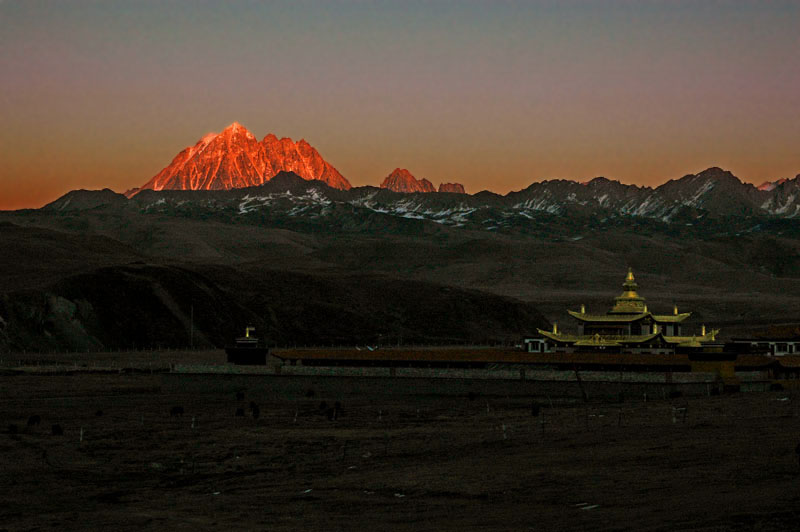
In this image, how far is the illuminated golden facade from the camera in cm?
9450

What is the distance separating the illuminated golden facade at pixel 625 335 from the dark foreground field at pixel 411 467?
2303 cm

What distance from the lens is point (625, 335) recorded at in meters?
97.1

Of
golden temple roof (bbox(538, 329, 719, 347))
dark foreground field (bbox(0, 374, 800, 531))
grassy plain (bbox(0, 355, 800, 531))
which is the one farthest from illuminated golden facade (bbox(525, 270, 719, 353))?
dark foreground field (bbox(0, 374, 800, 531))

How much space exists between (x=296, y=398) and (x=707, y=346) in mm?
30806

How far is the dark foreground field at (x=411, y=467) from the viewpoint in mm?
32531

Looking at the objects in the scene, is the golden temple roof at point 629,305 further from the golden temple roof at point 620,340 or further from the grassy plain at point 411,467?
the grassy plain at point 411,467

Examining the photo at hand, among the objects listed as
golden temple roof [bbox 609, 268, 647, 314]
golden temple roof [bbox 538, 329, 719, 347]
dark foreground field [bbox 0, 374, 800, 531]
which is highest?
golden temple roof [bbox 609, 268, 647, 314]

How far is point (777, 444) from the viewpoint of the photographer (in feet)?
137

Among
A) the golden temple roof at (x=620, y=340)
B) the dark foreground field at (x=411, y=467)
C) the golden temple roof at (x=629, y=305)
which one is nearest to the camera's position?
the dark foreground field at (x=411, y=467)

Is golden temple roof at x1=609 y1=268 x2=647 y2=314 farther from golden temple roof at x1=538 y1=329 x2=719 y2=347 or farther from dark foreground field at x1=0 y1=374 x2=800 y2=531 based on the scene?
dark foreground field at x1=0 y1=374 x2=800 y2=531

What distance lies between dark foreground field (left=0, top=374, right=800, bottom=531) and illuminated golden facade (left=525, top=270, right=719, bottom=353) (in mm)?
23032

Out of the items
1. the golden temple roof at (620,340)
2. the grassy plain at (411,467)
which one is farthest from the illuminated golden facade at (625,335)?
the grassy plain at (411,467)

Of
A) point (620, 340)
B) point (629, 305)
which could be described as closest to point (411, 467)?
point (620, 340)

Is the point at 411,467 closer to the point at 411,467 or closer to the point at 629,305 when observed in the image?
the point at 411,467
